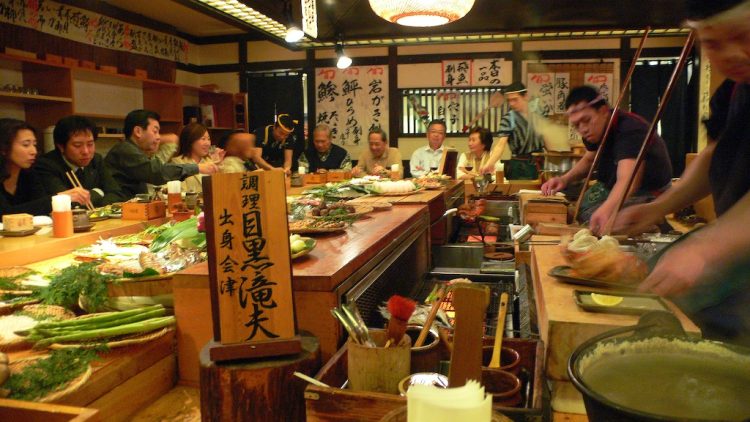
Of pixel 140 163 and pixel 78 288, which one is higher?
pixel 140 163

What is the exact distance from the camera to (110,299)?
2.07m

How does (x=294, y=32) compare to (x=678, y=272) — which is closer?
(x=678, y=272)

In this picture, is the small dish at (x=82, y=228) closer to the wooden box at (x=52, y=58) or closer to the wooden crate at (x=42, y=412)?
the wooden crate at (x=42, y=412)

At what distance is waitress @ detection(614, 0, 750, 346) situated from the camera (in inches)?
53.5

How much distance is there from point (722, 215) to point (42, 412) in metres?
1.84

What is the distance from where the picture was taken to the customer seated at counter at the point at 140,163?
6438 mm

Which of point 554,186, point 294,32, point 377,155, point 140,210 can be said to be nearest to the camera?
point 140,210

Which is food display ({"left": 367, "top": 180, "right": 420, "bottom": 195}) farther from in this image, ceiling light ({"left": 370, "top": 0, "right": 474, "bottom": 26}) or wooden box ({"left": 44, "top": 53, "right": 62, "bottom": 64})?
wooden box ({"left": 44, "top": 53, "right": 62, "bottom": 64})

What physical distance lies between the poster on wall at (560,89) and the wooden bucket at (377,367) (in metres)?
10.1

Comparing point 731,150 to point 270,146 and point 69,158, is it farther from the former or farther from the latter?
point 270,146

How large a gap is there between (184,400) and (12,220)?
228cm

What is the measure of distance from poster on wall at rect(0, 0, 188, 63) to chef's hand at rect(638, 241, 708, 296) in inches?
347

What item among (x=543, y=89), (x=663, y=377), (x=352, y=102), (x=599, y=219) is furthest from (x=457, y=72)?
(x=663, y=377)

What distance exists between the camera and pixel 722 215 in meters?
1.62
